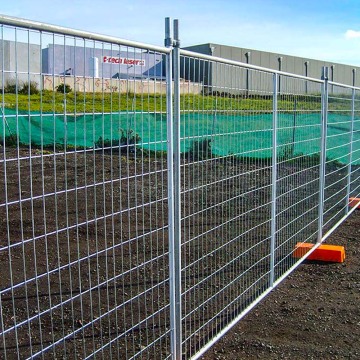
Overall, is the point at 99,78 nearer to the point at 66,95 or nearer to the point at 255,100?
the point at 66,95

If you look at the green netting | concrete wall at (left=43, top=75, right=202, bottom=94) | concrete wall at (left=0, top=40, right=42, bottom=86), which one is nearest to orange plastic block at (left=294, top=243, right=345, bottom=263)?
the green netting

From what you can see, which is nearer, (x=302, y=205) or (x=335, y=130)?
(x=302, y=205)

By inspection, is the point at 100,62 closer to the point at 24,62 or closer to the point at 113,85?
the point at 113,85

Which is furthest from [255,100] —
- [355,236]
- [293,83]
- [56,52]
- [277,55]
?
[277,55]

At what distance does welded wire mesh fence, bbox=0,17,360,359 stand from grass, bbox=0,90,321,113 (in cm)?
2

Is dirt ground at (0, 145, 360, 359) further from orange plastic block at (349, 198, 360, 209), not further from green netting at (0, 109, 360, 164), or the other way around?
orange plastic block at (349, 198, 360, 209)

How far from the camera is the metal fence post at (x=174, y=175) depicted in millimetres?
3544

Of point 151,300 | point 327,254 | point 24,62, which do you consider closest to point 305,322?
point 151,300

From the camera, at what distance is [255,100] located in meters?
4.94

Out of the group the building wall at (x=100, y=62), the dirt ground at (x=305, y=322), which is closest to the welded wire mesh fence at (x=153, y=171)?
the building wall at (x=100, y=62)

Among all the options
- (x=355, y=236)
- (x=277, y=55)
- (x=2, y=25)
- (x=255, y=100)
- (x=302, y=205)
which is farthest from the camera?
(x=277, y=55)

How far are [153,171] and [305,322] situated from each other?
2.22 meters

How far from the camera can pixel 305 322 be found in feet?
16.6

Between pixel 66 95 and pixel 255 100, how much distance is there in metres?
2.52
